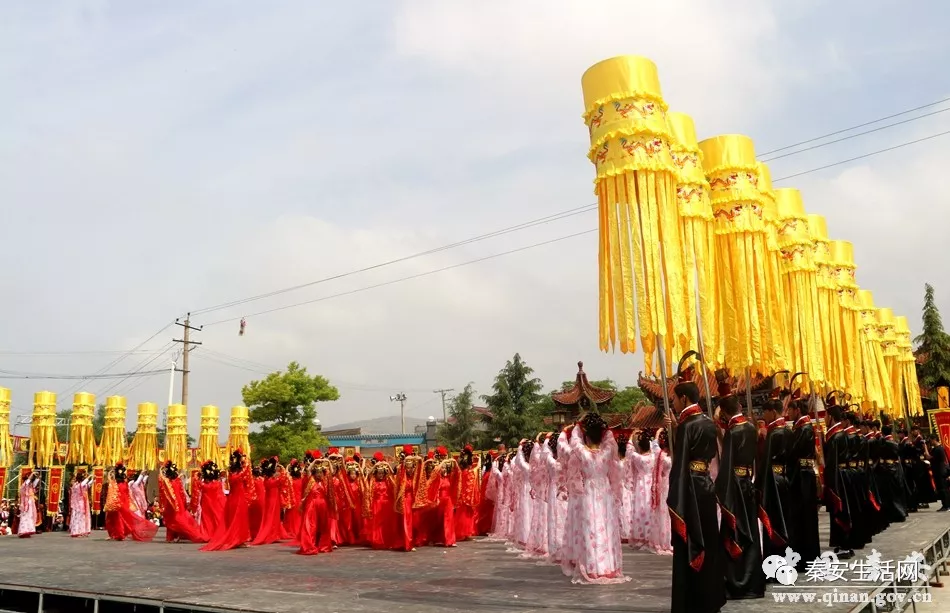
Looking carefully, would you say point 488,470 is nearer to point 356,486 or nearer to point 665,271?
point 356,486

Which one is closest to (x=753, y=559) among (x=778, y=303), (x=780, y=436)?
(x=780, y=436)

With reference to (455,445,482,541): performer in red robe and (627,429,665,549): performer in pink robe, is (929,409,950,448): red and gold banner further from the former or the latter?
(455,445,482,541): performer in red robe

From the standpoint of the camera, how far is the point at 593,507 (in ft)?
22.1

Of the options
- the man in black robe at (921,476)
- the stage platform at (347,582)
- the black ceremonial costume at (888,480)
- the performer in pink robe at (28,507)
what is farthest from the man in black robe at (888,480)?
the performer in pink robe at (28,507)

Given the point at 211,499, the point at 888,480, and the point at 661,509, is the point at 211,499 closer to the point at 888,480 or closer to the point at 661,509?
the point at 661,509

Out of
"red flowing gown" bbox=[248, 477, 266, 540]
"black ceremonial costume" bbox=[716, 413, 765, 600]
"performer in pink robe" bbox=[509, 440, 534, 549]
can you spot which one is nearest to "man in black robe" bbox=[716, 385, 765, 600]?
"black ceremonial costume" bbox=[716, 413, 765, 600]

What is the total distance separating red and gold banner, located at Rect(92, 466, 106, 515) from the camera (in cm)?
1861

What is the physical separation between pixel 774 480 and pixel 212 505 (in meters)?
10.1

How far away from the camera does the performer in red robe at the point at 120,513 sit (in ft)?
50.3

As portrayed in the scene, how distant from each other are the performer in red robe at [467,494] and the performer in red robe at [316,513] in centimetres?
217

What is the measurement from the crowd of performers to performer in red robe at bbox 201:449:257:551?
28 mm

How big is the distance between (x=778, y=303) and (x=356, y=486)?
23.2 ft

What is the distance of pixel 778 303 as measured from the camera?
31.5 ft

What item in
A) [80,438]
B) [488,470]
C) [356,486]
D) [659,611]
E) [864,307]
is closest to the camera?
[659,611]
